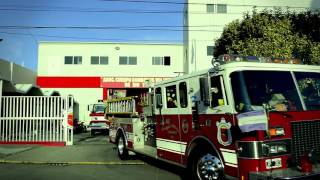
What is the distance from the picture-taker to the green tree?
20.9 meters

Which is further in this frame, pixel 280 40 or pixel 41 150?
pixel 280 40

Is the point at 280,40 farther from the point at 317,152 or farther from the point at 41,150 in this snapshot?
the point at 317,152

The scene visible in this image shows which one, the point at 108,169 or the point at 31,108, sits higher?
the point at 31,108

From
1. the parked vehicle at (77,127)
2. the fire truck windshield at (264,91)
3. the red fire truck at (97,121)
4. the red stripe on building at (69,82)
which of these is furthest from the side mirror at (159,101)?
the red stripe on building at (69,82)

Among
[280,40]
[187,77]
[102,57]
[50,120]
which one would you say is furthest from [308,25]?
[102,57]

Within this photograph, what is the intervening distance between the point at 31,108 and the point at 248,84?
556 inches

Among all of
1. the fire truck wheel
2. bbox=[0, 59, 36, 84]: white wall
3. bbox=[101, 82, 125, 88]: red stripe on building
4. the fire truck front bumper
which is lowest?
the fire truck wheel

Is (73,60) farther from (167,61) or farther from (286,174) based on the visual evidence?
(286,174)

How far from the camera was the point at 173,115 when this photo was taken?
10289 millimetres

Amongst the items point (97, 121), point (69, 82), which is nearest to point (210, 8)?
point (97, 121)

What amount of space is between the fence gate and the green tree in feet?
31.8

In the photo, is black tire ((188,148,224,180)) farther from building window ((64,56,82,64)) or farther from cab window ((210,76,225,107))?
building window ((64,56,82,64))

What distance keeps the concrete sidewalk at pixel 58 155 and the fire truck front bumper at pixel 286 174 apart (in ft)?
23.6

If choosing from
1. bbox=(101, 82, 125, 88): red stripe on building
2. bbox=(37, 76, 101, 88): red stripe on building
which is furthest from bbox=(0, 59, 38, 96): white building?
bbox=(101, 82, 125, 88): red stripe on building
